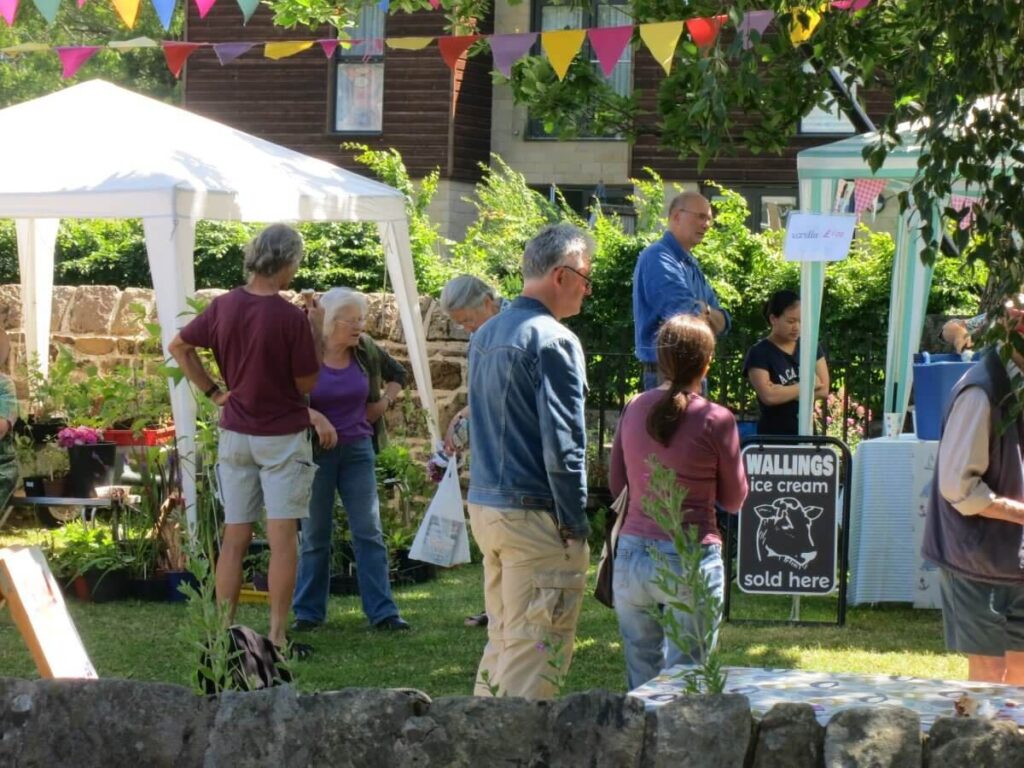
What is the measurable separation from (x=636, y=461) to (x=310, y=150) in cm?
1909

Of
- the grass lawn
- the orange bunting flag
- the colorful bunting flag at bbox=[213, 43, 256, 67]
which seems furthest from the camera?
the orange bunting flag

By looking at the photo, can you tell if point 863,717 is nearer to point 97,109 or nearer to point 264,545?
point 264,545

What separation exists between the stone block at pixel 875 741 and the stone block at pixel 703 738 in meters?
0.17

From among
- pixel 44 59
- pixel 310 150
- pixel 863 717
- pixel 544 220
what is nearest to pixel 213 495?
pixel 863 717

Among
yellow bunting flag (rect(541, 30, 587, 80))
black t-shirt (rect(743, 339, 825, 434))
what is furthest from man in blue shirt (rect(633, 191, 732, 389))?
yellow bunting flag (rect(541, 30, 587, 80))

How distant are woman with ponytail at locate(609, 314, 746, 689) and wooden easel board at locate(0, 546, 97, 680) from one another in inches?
63.2

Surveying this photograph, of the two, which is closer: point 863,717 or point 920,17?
point 863,717

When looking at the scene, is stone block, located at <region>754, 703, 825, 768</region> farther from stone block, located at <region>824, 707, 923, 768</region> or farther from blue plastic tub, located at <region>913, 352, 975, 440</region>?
blue plastic tub, located at <region>913, 352, 975, 440</region>

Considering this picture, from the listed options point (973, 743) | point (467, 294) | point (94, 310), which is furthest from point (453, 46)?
point (973, 743)

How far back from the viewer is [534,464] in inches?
192

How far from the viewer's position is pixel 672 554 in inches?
182

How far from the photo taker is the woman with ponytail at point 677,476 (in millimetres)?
4656

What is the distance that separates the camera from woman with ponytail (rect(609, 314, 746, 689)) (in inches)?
183

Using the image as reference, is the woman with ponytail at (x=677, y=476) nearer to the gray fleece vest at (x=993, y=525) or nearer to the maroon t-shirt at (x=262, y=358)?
the gray fleece vest at (x=993, y=525)
